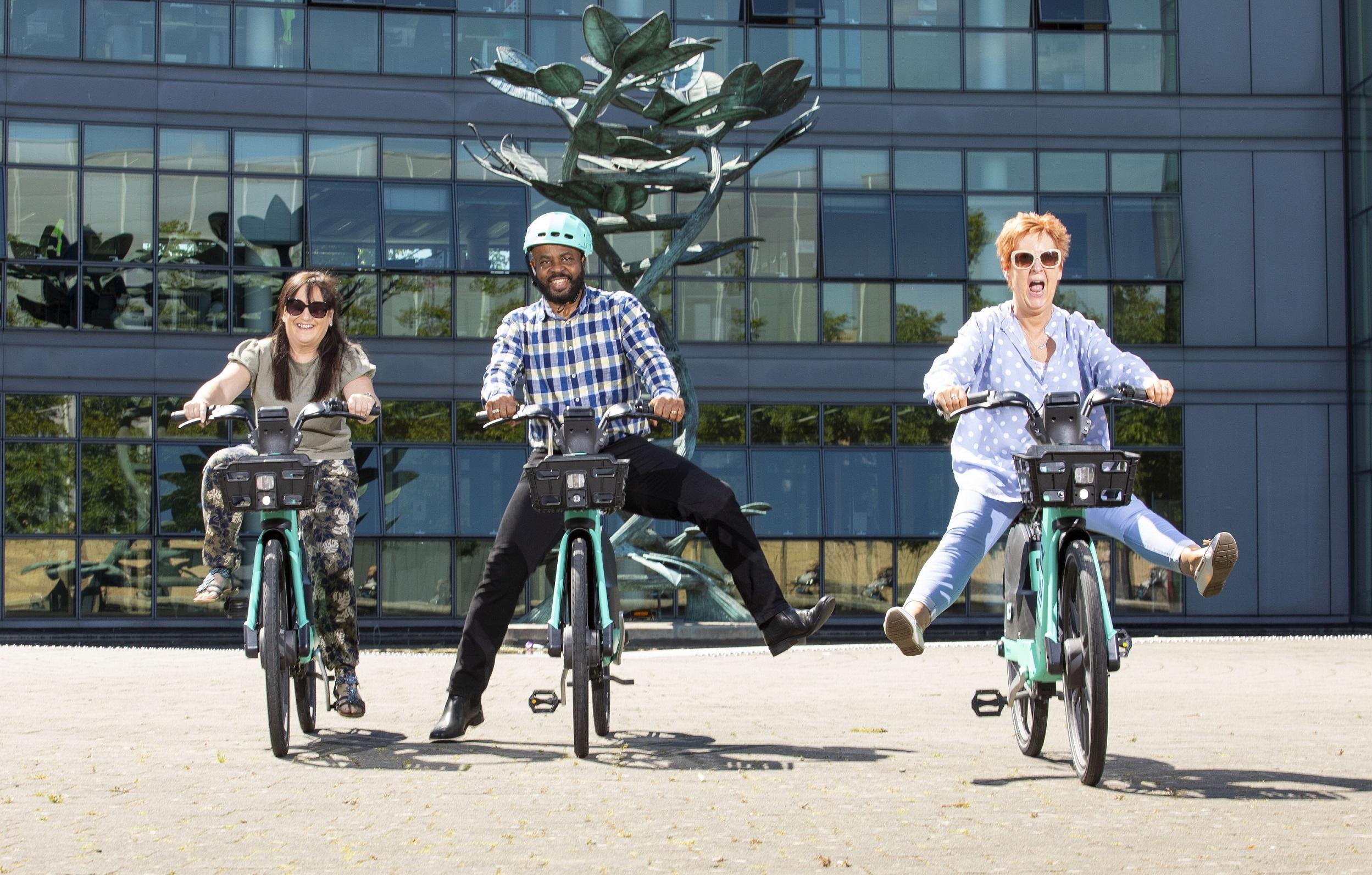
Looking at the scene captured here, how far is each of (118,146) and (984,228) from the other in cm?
1194

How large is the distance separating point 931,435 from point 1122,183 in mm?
4580

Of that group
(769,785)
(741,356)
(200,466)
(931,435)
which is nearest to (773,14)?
(741,356)

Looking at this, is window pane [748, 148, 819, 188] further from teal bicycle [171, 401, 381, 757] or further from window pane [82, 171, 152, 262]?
teal bicycle [171, 401, 381, 757]

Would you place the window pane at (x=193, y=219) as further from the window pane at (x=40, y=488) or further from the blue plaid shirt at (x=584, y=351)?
the blue plaid shirt at (x=584, y=351)

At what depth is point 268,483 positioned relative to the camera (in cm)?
621

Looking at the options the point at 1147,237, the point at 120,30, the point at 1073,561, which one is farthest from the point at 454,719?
the point at 1147,237

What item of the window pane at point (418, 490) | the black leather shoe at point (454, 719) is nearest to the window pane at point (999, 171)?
the window pane at point (418, 490)

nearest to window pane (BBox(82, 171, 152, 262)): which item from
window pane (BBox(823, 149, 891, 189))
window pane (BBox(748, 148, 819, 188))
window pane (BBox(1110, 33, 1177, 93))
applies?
window pane (BBox(748, 148, 819, 188))

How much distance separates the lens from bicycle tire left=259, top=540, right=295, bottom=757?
19.8 feet

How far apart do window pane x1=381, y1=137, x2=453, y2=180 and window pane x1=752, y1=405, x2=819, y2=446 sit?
540 centimetres

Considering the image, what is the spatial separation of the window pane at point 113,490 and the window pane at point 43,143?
3.82 m

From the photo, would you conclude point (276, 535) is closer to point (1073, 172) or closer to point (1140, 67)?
point (1073, 172)

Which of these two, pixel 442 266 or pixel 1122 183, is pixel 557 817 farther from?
pixel 1122 183

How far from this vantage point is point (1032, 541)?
5871 millimetres
